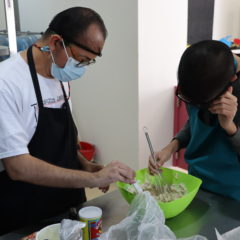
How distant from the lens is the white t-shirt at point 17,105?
1023 mm

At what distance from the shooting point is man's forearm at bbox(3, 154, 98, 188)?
1.04 metres

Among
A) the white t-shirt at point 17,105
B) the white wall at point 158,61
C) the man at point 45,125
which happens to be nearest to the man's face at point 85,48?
the man at point 45,125

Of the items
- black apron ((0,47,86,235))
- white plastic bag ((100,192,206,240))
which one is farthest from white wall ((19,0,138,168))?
white plastic bag ((100,192,206,240))

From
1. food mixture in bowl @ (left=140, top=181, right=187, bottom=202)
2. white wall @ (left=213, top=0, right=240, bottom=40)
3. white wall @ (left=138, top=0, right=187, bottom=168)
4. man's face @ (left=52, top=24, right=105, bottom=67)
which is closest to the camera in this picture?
man's face @ (left=52, top=24, right=105, bottom=67)

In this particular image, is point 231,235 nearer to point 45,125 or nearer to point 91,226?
point 91,226

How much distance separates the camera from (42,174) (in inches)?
41.3

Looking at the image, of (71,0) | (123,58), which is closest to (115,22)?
(123,58)

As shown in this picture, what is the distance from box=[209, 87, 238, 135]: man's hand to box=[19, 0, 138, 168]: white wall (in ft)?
4.95

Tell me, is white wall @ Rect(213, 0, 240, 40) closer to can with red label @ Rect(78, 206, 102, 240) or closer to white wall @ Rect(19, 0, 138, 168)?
white wall @ Rect(19, 0, 138, 168)

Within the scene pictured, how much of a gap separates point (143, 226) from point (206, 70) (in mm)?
489

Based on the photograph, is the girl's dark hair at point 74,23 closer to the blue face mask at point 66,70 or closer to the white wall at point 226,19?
the blue face mask at point 66,70

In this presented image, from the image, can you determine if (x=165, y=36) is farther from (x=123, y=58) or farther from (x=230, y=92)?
(x=230, y=92)

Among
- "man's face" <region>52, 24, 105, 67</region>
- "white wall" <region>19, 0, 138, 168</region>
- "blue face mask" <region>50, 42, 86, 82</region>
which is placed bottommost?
"white wall" <region>19, 0, 138, 168</region>

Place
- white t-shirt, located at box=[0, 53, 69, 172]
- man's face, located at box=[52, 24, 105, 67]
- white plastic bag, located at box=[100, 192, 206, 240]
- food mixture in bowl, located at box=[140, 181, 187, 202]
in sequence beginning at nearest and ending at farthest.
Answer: white plastic bag, located at box=[100, 192, 206, 240] < white t-shirt, located at box=[0, 53, 69, 172] < man's face, located at box=[52, 24, 105, 67] < food mixture in bowl, located at box=[140, 181, 187, 202]
